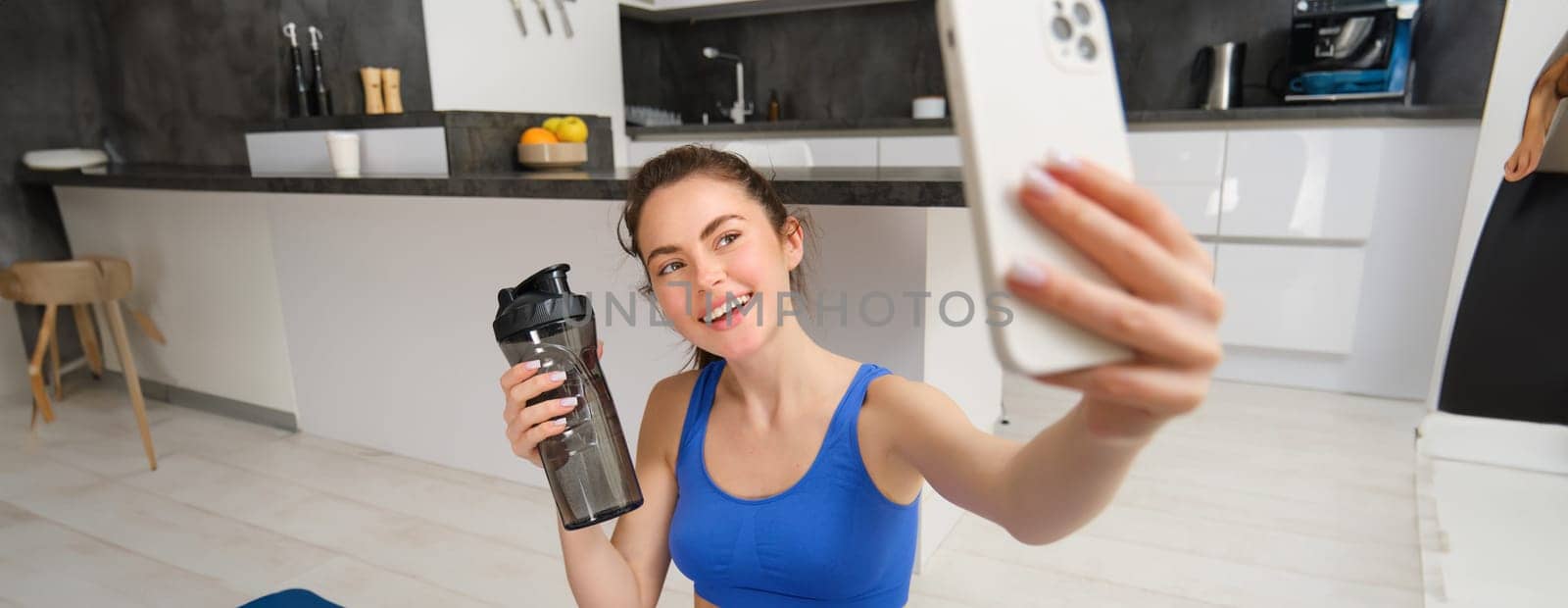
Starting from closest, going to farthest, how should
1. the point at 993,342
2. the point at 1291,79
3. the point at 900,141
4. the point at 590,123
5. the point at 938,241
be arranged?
the point at 993,342
the point at 938,241
the point at 590,123
the point at 1291,79
the point at 900,141

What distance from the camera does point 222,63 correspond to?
3367 millimetres

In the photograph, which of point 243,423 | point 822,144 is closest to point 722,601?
point 243,423

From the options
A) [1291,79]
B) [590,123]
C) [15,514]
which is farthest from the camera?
[1291,79]

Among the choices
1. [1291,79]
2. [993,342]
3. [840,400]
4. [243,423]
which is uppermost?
[1291,79]

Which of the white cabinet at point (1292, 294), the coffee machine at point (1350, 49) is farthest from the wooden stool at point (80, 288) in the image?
the coffee machine at point (1350, 49)

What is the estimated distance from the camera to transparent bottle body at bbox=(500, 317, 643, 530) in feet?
2.50

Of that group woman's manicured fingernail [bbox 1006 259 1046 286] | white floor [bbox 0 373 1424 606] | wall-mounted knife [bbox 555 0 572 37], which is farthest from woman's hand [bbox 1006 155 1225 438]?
wall-mounted knife [bbox 555 0 572 37]

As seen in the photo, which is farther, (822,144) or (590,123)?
(822,144)

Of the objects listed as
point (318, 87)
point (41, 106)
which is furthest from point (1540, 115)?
point (41, 106)

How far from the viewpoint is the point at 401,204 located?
7.29 ft

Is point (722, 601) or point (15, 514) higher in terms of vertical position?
point (722, 601)

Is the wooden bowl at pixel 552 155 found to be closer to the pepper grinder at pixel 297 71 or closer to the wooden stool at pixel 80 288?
the pepper grinder at pixel 297 71

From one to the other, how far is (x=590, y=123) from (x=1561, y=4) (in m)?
2.73

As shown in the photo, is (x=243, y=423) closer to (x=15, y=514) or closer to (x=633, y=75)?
(x=15, y=514)
